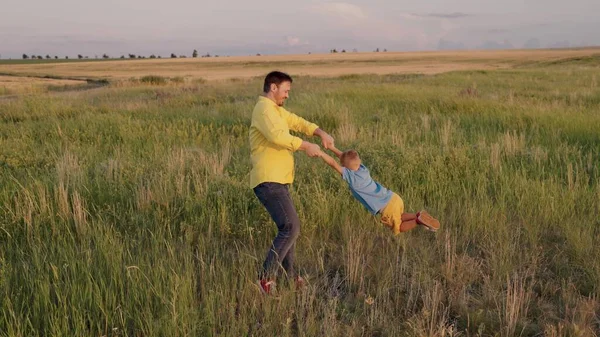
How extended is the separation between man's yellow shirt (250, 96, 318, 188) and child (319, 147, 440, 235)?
0.42 metres

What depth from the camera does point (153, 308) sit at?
280 cm

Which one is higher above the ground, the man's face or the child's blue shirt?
the man's face

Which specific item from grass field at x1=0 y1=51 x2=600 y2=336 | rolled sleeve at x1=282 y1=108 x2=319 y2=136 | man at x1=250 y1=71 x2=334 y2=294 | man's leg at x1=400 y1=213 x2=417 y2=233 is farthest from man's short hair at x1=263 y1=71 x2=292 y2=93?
man's leg at x1=400 y1=213 x2=417 y2=233

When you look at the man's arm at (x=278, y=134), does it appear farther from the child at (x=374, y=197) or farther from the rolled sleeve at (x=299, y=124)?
the child at (x=374, y=197)

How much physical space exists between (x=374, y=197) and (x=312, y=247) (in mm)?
775

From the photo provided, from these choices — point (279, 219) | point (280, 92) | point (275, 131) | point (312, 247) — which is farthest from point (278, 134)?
point (312, 247)

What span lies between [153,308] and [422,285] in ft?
6.02

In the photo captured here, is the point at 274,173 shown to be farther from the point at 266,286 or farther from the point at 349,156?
the point at 266,286

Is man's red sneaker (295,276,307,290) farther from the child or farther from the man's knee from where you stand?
the child

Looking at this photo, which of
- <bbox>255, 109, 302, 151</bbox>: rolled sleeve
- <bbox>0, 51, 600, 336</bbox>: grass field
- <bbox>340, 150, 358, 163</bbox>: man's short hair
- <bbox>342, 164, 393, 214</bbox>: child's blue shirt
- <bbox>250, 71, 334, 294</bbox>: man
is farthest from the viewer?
<bbox>342, 164, 393, 214</bbox>: child's blue shirt

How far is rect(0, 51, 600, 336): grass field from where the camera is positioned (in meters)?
2.76

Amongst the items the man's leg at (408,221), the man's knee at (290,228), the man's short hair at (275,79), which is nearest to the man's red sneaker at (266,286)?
the man's knee at (290,228)

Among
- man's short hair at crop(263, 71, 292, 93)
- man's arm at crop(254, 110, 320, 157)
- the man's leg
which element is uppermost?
man's short hair at crop(263, 71, 292, 93)

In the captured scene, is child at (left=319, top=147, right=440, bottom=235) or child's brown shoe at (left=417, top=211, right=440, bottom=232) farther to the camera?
child's brown shoe at (left=417, top=211, right=440, bottom=232)
